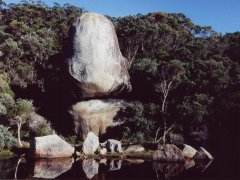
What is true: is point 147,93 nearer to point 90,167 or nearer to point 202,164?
point 202,164

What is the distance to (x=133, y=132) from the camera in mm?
38594

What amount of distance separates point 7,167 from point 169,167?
1091 cm

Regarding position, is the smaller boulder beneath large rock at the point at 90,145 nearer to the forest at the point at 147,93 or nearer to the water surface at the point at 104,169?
the water surface at the point at 104,169

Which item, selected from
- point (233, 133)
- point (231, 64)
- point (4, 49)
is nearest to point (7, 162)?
point (4, 49)

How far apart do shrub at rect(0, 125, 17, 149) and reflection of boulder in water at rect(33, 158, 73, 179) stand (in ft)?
A: 14.3

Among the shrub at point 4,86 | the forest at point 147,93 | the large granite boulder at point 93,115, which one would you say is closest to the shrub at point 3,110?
the forest at point 147,93

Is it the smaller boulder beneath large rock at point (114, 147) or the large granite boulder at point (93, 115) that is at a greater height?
the large granite boulder at point (93, 115)

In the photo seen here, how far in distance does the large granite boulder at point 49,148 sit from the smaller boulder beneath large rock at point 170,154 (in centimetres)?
726

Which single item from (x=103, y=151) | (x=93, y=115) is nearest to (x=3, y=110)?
(x=103, y=151)

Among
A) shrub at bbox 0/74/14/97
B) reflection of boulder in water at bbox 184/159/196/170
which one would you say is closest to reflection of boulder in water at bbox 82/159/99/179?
reflection of boulder in water at bbox 184/159/196/170

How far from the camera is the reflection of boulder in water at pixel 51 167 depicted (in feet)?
76.2

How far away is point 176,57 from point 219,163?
16.9m

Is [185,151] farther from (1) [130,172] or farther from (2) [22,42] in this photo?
(2) [22,42]

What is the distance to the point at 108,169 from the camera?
26047 millimetres
